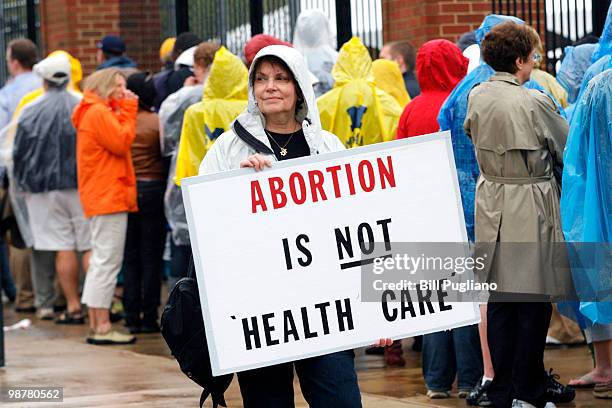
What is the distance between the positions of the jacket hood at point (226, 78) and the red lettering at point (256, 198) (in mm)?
4628

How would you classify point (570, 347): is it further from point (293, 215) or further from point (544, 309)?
point (293, 215)

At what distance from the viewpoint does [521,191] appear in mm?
7062

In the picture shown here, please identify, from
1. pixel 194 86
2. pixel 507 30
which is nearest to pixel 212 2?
pixel 194 86

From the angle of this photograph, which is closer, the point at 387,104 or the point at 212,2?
the point at 387,104

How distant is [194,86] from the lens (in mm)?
10797

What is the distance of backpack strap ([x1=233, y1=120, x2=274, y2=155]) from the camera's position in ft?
16.9

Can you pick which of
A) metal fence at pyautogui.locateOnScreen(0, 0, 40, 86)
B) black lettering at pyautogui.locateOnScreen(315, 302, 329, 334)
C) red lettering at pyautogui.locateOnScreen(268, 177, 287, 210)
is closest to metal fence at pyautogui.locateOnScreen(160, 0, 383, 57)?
metal fence at pyautogui.locateOnScreen(0, 0, 40, 86)

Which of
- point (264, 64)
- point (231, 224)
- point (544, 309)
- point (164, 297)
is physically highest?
point (264, 64)

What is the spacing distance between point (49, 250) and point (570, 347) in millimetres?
4963

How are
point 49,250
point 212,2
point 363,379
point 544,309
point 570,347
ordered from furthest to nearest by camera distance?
1. point 212,2
2. point 49,250
3. point 570,347
4. point 363,379
5. point 544,309

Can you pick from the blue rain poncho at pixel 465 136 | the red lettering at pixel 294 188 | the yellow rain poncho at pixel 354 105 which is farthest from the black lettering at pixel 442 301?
the yellow rain poncho at pixel 354 105

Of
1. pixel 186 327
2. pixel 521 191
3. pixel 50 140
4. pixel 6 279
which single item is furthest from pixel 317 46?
pixel 186 327

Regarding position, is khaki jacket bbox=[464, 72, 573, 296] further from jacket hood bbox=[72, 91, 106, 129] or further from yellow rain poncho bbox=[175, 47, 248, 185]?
jacket hood bbox=[72, 91, 106, 129]

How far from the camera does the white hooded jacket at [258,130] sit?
17.1 ft
